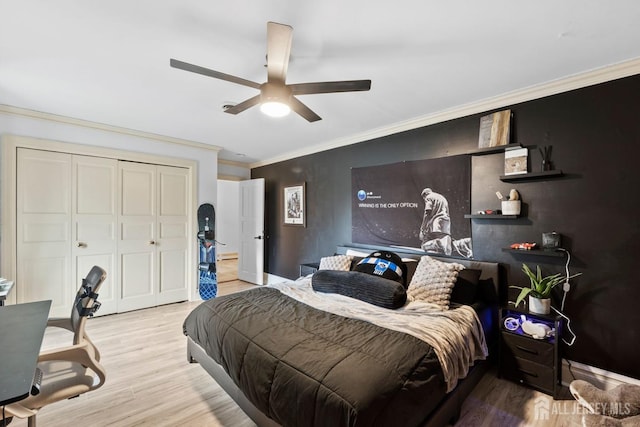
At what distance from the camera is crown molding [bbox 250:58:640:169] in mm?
2051

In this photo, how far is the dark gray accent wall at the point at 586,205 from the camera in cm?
205

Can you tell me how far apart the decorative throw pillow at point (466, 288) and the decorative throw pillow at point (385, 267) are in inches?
19.0

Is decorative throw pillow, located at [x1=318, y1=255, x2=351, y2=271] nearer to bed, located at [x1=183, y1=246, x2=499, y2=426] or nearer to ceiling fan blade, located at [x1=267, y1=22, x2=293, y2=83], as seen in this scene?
bed, located at [x1=183, y1=246, x2=499, y2=426]

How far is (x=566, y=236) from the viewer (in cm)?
229

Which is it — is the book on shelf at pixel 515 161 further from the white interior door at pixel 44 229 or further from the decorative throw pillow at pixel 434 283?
the white interior door at pixel 44 229

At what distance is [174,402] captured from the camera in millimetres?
2053

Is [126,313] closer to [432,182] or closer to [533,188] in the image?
[432,182]

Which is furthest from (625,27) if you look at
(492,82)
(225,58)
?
(225,58)

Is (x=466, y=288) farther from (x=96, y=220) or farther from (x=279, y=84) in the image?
(x=96, y=220)

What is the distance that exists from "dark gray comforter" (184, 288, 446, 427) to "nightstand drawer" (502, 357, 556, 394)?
40.9 inches

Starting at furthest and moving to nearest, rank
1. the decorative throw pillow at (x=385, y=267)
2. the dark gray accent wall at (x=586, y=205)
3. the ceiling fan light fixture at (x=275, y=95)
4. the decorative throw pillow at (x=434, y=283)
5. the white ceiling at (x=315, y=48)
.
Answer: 1. the decorative throw pillow at (x=385, y=267)
2. the decorative throw pillow at (x=434, y=283)
3. the dark gray accent wall at (x=586, y=205)
4. the ceiling fan light fixture at (x=275, y=95)
5. the white ceiling at (x=315, y=48)

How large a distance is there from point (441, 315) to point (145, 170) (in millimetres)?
4057

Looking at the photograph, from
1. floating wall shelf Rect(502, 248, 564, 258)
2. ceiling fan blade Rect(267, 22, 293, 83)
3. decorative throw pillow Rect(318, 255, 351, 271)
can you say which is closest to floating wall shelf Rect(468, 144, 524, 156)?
floating wall shelf Rect(502, 248, 564, 258)

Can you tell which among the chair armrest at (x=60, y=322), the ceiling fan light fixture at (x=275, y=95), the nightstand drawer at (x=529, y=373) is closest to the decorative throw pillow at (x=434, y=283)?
the nightstand drawer at (x=529, y=373)
